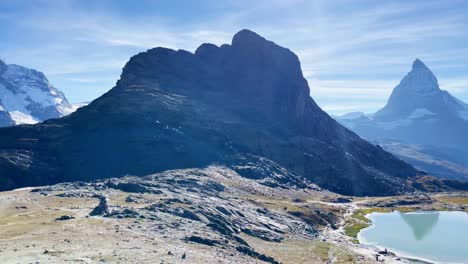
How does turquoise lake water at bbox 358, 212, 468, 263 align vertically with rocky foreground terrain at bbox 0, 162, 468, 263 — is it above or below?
below

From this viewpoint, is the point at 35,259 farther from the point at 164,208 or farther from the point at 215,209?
the point at 215,209

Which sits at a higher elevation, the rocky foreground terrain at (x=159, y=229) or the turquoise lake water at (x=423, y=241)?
the rocky foreground terrain at (x=159, y=229)

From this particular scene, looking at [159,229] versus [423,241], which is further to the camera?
[423,241]

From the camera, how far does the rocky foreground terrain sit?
7644 centimetres

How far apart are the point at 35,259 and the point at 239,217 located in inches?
3401

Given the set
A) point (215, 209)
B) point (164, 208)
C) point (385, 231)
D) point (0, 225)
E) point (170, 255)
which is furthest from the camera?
point (385, 231)

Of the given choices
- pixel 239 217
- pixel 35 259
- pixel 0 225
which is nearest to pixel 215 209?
pixel 239 217

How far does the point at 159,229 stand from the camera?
102 metres

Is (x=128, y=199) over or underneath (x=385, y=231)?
over

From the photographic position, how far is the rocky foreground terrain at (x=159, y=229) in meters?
76.4

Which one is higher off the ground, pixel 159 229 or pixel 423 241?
pixel 159 229

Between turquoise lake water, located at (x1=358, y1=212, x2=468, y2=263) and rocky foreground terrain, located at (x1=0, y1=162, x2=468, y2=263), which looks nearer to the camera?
rocky foreground terrain, located at (x1=0, y1=162, x2=468, y2=263)

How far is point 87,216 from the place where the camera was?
112 metres

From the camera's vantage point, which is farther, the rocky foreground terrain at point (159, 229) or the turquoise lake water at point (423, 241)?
the turquoise lake water at point (423, 241)
